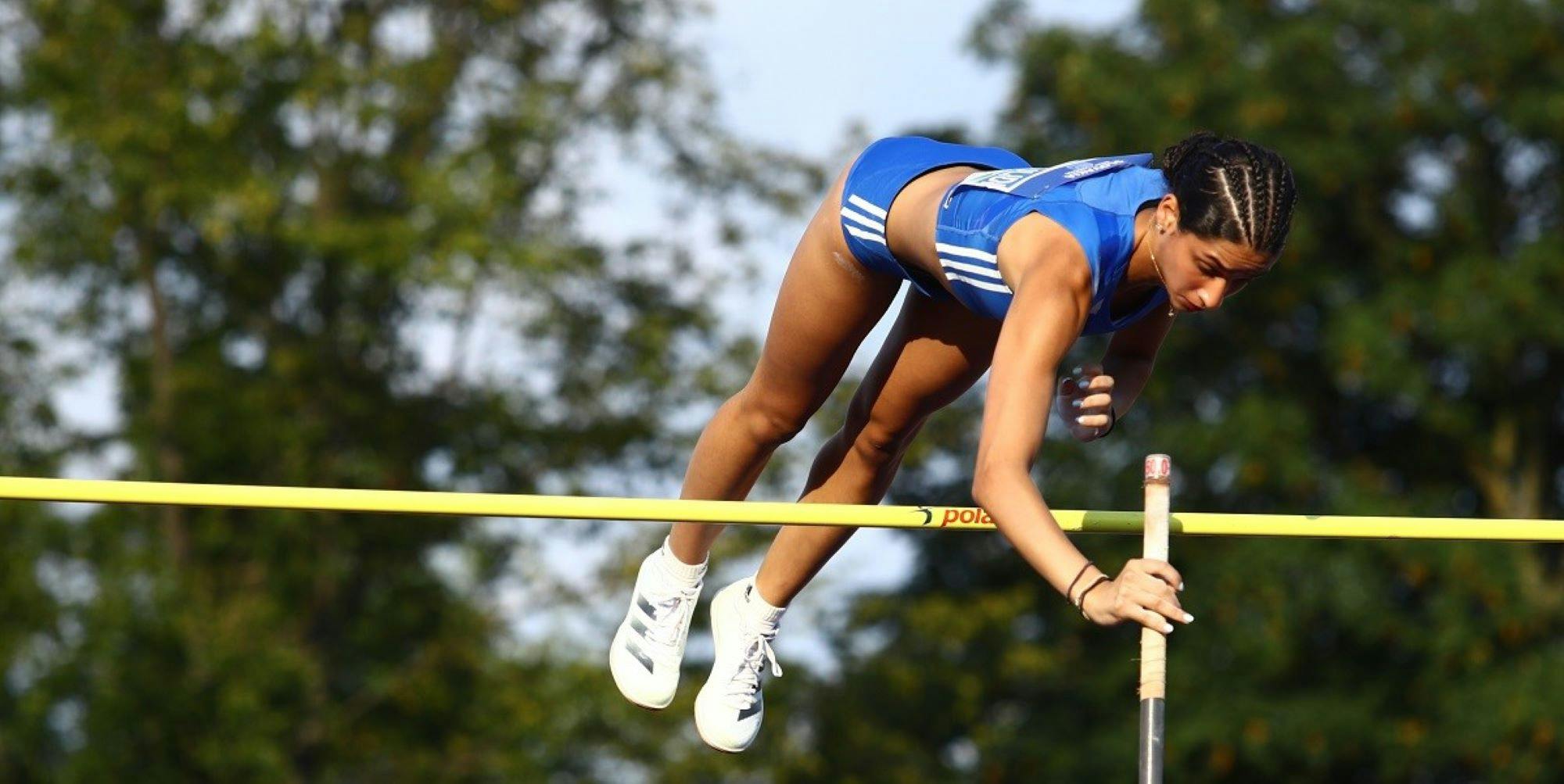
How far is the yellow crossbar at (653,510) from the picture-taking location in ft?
15.1

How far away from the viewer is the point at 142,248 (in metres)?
17.5

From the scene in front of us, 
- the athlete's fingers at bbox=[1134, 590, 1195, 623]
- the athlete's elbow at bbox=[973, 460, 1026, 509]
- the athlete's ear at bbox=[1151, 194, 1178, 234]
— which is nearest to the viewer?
the athlete's fingers at bbox=[1134, 590, 1195, 623]

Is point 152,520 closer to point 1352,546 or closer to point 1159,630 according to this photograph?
point 1352,546

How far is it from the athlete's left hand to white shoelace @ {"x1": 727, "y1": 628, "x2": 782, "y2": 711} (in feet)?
3.96

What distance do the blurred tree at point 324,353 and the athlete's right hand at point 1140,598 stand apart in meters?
12.5

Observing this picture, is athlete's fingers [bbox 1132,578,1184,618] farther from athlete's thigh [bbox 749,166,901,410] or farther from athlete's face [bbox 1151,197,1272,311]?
athlete's thigh [bbox 749,166,901,410]

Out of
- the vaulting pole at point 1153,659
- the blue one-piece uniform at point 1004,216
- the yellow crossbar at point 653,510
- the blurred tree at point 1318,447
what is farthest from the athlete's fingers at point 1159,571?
the blurred tree at point 1318,447

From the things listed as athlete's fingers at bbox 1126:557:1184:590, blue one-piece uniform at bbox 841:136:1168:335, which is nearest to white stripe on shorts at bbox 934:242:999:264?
blue one-piece uniform at bbox 841:136:1168:335

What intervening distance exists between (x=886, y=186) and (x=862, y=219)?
10cm

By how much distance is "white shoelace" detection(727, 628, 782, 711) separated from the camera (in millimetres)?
5715

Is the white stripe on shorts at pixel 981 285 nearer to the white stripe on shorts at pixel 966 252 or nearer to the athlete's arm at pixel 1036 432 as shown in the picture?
the white stripe on shorts at pixel 966 252

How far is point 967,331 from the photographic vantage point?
5145mm

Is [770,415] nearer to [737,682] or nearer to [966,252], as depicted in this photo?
[737,682]

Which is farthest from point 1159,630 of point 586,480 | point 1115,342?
point 586,480
